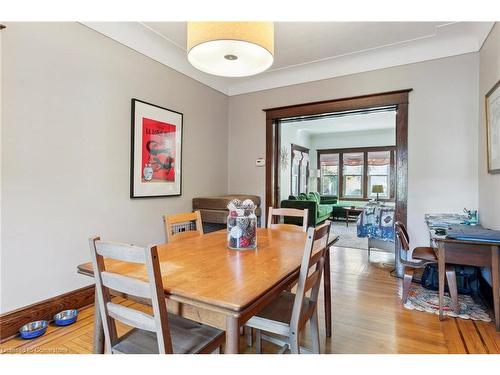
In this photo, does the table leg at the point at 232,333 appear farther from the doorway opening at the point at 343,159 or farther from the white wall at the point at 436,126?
the doorway opening at the point at 343,159

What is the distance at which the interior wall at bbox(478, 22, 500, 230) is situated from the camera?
92.2 inches

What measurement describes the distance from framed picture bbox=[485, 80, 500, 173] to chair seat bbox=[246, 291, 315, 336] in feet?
6.64

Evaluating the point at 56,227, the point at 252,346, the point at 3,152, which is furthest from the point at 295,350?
the point at 3,152

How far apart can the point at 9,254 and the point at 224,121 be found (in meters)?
3.06

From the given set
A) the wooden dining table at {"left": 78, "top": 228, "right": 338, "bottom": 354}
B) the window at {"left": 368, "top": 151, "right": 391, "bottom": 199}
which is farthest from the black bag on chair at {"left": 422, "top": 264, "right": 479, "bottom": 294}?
the window at {"left": 368, "top": 151, "right": 391, "bottom": 199}

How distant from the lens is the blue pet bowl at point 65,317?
211 centimetres

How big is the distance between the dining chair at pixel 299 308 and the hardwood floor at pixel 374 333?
444 millimetres

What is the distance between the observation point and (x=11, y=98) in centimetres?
195

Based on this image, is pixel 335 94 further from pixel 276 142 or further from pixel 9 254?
pixel 9 254

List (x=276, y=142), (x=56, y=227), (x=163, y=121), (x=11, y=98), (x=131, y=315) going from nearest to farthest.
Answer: (x=131, y=315), (x=11, y=98), (x=56, y=227), (x=163, y=121), (x=276, y=142)

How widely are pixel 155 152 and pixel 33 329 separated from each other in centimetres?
181

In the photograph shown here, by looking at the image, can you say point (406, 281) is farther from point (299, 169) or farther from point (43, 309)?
point (299, 169)

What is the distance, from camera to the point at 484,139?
272 cm

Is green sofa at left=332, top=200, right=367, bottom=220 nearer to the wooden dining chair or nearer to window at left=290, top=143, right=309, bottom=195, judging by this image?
window at left=290, top=143, right=309, bottom=195
